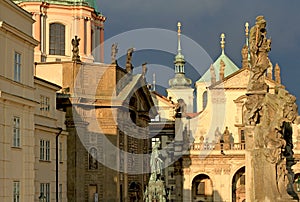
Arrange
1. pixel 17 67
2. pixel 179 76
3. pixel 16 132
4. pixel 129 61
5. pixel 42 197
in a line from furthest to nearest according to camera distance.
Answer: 1. pixel 179 76
2. pixel 129 61
3. pixel 42 197
4. pixel 17 67
5. pixel 16 132

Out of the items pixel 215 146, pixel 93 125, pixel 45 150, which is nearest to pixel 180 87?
pixel 215 146

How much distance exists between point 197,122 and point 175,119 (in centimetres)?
267

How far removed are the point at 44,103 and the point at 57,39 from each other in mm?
14808

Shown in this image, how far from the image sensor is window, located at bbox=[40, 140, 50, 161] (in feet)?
129

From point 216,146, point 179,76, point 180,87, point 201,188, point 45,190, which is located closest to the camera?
point 45,190

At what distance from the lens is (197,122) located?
224ft

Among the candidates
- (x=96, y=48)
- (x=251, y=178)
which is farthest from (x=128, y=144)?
(x=251, y=178)

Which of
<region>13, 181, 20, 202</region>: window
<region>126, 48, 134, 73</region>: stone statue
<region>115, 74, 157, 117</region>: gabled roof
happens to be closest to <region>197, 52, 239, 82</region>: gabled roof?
<region>115, 74, 157, 117</region>: gabled roof

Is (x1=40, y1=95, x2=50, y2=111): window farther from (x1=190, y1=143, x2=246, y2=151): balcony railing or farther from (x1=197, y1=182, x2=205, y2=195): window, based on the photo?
(x1=197, y1=182, x2=205, y2=195): window

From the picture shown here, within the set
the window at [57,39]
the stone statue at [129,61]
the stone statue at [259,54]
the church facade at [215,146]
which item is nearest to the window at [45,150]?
the stone statue at [129,61]

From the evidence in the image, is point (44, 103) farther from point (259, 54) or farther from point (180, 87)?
point (180, 87)

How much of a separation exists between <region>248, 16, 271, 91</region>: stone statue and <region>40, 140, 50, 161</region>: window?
2345 centimetres

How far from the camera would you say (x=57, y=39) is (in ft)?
179

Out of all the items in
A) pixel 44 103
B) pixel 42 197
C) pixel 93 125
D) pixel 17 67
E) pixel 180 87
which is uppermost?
pixel 180 87
